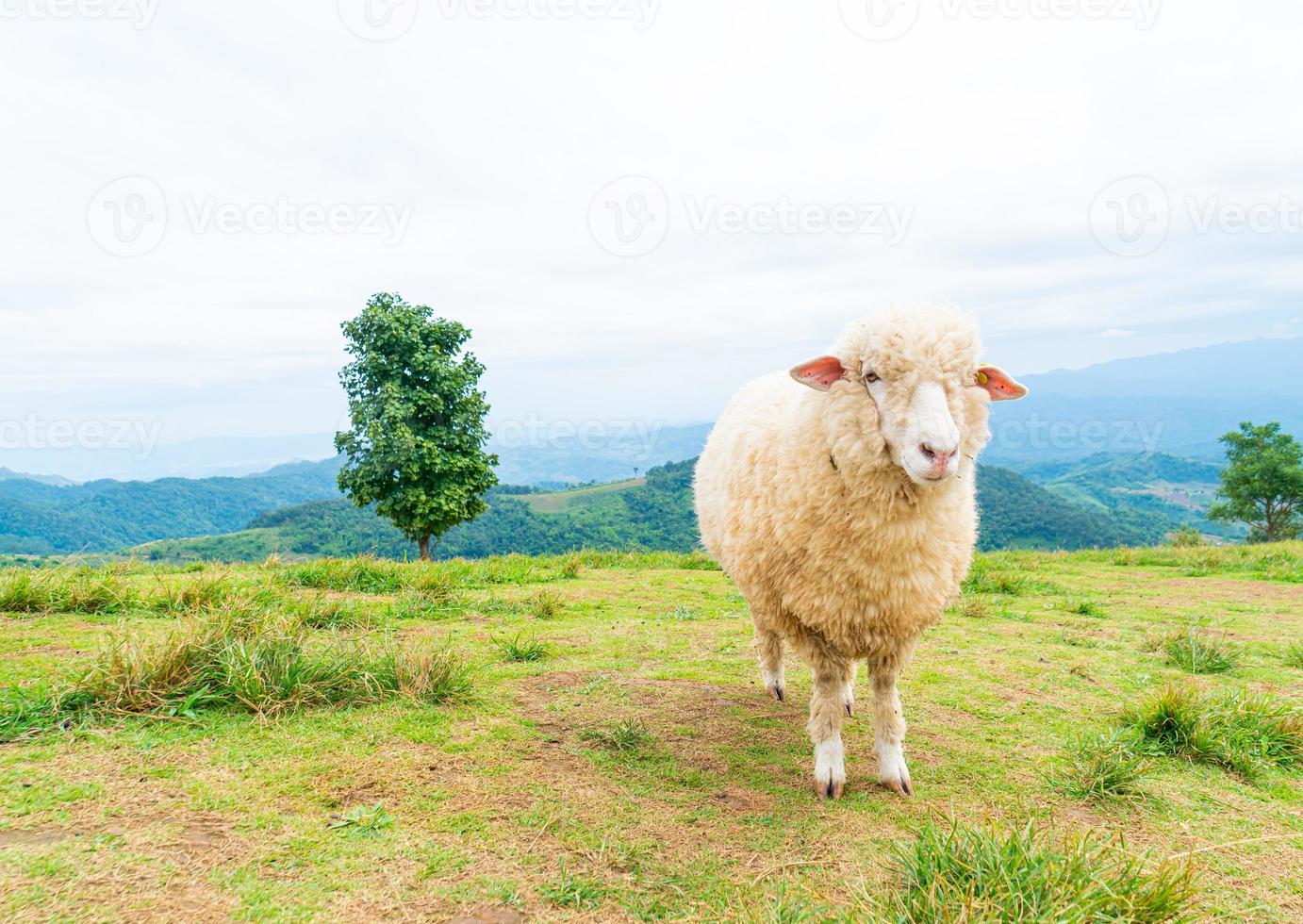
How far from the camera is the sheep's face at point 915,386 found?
3293 mm

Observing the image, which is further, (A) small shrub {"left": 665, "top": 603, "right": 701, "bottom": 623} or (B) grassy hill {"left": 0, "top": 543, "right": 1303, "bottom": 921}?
(A) small shrub {"left": 665, "top": 603, "right": 701, "bottom": 623}

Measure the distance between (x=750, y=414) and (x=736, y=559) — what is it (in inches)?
49.0

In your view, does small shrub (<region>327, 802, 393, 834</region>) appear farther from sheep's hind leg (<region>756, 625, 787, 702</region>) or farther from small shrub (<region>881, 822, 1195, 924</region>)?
sheep's hind leg (<region>756, 625, 787, 702</region>)

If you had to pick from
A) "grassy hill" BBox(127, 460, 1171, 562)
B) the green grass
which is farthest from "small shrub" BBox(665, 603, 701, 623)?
"grassy hill" BBox(127, 460, 1171, 562)

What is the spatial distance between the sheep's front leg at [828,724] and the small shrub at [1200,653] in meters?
4.01

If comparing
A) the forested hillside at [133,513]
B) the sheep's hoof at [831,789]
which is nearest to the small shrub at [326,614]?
the sheep's hoof at [831,789]

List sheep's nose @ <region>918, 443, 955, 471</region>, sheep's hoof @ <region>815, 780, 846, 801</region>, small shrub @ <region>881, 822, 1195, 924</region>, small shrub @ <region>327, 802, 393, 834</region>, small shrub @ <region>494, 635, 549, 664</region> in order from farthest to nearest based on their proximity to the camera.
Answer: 1. small shrub @ <region>494, 635, 549, 664</region>
2. sheep's hoof @ <region>815, 780, 846, 801</region>
3. sheep's nose @ <region>918, 443, 955, 471</region>
4. small shrub @ <region>327, 802, 393, 834</region>
5. small shrub @ <region>881, 822, 1195, 924</region>

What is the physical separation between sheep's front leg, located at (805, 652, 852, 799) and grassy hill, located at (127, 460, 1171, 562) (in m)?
43.8

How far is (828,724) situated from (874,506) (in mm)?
1391

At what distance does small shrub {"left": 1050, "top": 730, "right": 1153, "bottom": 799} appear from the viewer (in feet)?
11.5

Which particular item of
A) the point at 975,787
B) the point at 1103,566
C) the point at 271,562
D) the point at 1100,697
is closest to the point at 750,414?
the point at 975,787

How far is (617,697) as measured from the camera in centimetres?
486

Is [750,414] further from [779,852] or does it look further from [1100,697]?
[1100,697]

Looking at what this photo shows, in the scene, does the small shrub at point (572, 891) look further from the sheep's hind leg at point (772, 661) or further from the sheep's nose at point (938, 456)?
the sheep's hind leg at point (772, 661)
